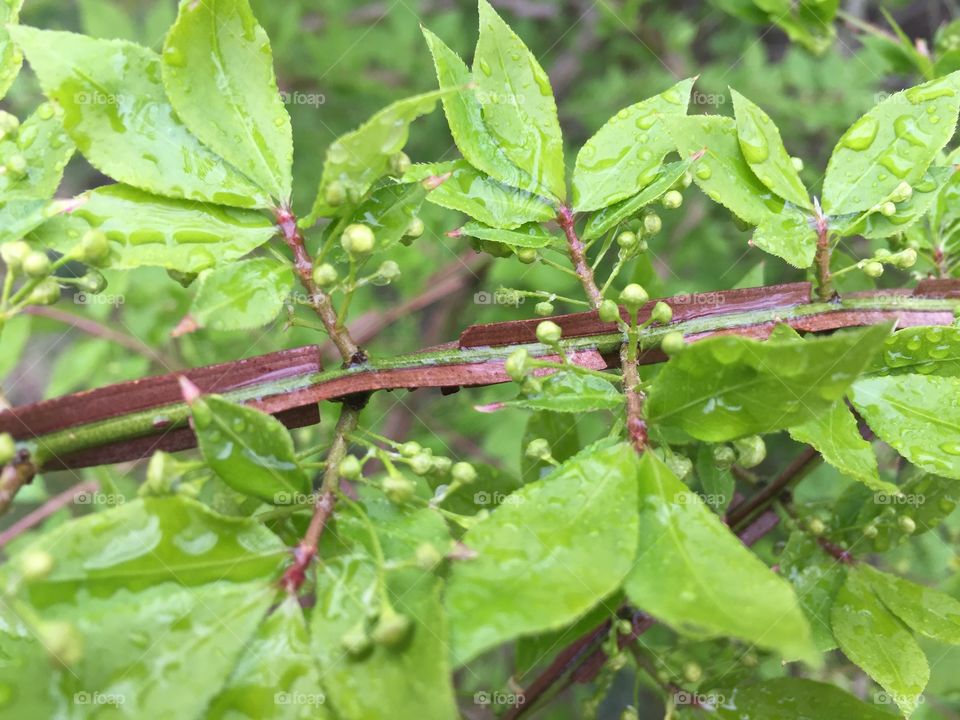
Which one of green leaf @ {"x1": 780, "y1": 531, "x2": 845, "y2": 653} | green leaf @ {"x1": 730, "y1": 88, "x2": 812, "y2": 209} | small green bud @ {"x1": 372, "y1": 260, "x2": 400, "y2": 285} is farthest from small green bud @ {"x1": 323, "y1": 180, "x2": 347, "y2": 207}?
green leaf @ {"x1": 780, "y1": 531, "x2": 845, "y2": 653}

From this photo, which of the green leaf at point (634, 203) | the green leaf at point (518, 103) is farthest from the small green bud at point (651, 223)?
the green leaf at point (518, 103)

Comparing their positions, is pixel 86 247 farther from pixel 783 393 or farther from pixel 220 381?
pixel 783 393

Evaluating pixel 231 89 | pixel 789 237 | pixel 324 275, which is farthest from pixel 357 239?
pixel 789 237

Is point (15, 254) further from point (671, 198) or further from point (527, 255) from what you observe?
point (671, 198)

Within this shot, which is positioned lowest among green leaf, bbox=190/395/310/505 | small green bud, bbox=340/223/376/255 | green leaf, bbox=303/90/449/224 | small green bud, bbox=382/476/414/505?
small green bud, bbox=382/476/414/505

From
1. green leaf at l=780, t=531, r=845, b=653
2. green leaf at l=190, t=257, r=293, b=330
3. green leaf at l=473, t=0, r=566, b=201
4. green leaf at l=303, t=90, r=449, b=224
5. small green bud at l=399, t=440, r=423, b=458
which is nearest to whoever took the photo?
Result: green leaf at l=303, t=90, r=449, b=224

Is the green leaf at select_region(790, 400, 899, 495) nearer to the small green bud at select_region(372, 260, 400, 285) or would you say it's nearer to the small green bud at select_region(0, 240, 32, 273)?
the small green bud at select_region(372, 260, 400, 285)

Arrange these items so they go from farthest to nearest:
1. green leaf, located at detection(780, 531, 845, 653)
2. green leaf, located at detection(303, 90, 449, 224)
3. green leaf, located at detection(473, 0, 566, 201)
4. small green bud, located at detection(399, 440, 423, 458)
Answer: green leaf, located at detection(780, 531, 845, 653)
green leaf, located at detection(473, 0, 566, 201)
small green bud, located at detection(399, 440, 423, 458)
green leaf, located at detection(303, 90, 449, 224)
